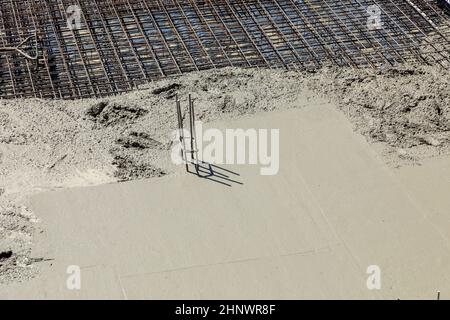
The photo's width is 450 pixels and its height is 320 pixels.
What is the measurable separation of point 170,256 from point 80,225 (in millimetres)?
1150

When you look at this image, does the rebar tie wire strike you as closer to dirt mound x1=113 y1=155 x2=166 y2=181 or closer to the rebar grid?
the rebar grid

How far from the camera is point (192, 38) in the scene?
425 inches

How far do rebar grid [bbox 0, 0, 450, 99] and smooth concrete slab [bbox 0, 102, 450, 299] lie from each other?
2263mm

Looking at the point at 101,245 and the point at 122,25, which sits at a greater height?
the point at 122,25

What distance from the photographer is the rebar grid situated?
9.97 meters

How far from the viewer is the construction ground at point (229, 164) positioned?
7.10 meters

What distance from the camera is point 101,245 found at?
7324mm

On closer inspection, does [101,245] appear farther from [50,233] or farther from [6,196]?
[6,196]

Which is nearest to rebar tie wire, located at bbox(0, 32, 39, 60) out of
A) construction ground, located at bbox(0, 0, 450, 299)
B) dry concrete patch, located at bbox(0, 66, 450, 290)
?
construction ground, located at bbox(0, 0, 450, 299)

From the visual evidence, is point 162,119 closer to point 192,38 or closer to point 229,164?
point 229,164

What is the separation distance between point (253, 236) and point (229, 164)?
129cm

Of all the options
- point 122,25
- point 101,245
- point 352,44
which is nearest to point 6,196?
point 101,245
